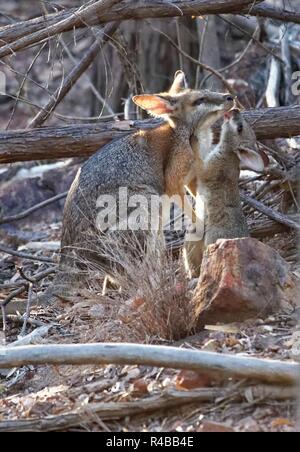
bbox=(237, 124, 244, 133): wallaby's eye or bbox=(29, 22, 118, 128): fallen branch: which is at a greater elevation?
bbox=(29, 22, 118, 128): fallen branch

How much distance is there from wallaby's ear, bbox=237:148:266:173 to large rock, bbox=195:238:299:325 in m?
1.26

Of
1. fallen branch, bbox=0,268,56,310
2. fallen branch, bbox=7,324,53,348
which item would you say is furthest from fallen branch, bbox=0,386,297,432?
fallen branch, bbox=0,268,56,310

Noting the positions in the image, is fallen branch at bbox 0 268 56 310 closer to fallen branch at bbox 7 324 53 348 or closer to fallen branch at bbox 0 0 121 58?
fallen branch at bbox 7 324 53 348

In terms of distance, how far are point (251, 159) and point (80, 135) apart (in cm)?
164

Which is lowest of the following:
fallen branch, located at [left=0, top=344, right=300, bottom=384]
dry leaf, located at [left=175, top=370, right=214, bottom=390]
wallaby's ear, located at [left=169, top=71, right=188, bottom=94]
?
dry leaf, located at [left=175, top=370, right=214, bottom=390]

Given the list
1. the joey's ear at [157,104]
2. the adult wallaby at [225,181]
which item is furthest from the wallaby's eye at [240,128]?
the joey's ear at [157,104]

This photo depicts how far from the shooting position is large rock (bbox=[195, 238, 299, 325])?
5766 mm

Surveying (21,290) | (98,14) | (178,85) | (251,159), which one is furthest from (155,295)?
(178,85)

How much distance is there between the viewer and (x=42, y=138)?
25.5 feet

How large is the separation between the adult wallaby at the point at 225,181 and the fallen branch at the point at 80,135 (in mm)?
560

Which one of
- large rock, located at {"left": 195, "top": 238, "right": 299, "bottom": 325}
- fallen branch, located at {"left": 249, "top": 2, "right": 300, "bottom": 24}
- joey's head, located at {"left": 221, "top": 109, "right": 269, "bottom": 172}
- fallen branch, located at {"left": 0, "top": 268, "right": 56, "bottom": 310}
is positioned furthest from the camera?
fallen branch, located at {"left": 249, "top": 2, "right": 300, "bottom": 24}

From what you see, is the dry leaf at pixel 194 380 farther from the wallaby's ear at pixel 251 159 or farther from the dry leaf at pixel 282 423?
the wallaby's ear at pixel 251 159

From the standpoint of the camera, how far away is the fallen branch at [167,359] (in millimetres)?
4777

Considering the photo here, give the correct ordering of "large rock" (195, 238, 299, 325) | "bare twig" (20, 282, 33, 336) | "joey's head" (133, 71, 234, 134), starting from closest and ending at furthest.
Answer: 1. "large rock" (195, 238, 299, 325)
2. "bare twig" (20, 282, 33, 336)
3. "joey's head" (133, 71, 234, 134)
